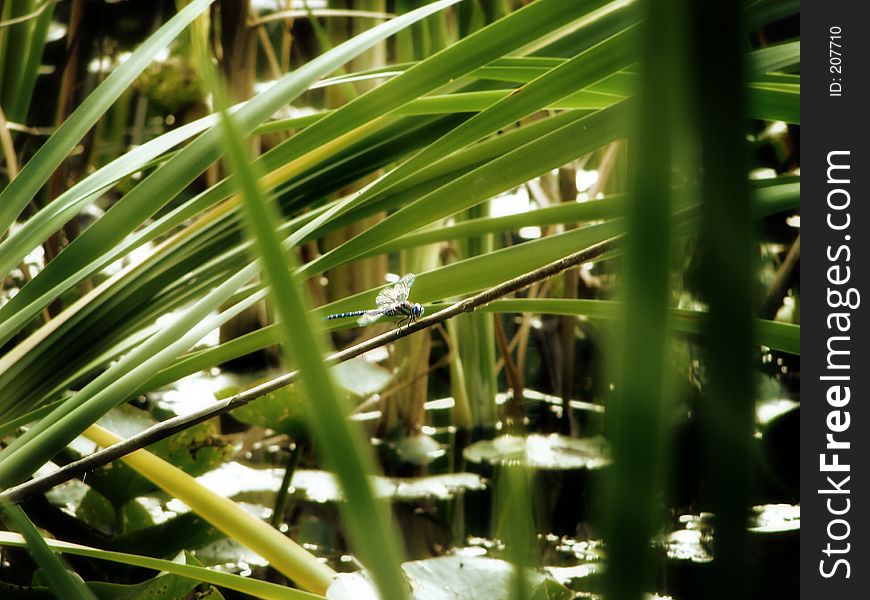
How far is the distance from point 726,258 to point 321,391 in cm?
7

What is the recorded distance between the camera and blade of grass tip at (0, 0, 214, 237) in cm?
52

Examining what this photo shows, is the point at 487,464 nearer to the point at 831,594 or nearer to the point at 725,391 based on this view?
the point at 831,594

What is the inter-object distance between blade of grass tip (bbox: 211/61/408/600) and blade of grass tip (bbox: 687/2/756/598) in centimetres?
6

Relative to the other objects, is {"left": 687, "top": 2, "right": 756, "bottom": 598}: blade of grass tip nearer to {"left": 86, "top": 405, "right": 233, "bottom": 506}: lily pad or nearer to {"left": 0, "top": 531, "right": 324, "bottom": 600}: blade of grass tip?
{"left": 0, "top": 531, "right": 324, "bottom": 600}: blade of grass tip

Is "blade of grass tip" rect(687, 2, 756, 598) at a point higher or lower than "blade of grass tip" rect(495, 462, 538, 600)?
higher

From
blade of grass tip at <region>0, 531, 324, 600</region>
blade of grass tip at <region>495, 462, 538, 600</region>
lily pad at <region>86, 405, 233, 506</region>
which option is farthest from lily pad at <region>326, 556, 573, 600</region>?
blade of grass tip at <region>495, 462, 538, 600</region>

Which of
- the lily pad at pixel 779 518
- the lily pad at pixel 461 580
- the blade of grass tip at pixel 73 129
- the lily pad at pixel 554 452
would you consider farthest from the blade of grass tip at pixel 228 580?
the lily pad at pixel 554 452

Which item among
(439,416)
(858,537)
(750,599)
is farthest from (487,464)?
(750,599)

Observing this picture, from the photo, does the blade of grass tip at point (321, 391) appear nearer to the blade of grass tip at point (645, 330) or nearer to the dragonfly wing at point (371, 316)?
the blade of grass tip at point (645, 330)

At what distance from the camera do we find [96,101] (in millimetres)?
550

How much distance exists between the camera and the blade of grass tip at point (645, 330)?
11 cm

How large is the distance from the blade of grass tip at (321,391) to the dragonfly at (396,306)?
348 mm

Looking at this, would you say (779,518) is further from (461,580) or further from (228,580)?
(228,580)

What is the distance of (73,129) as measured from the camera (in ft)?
1.77
